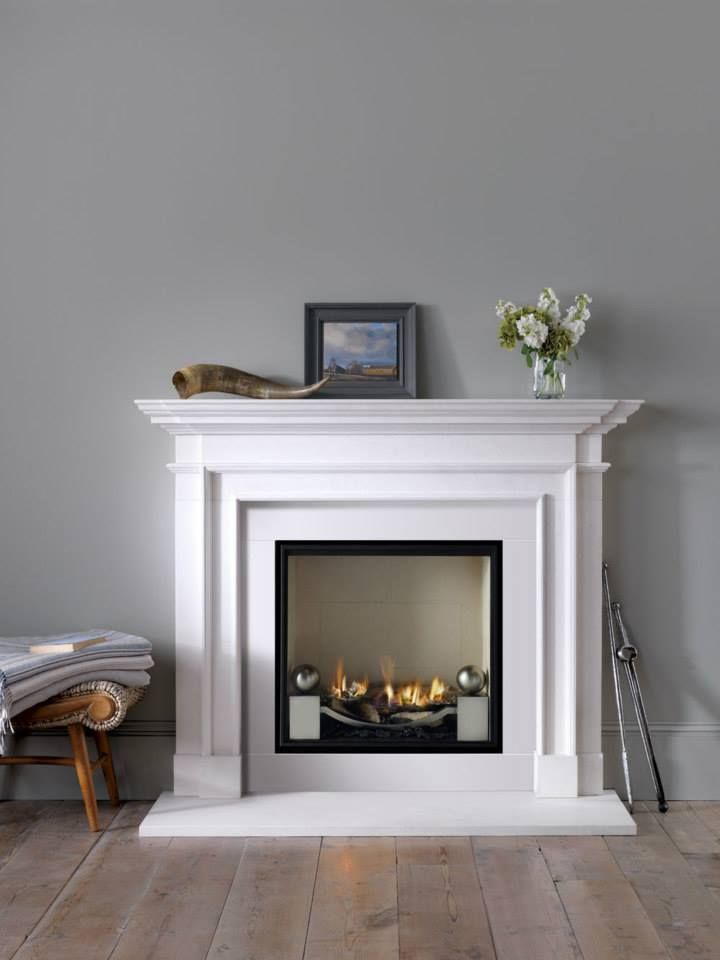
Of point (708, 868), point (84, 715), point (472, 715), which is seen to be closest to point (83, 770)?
point (84, 715)

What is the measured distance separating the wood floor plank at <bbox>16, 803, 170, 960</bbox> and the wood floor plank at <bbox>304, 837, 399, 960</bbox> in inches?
18.2

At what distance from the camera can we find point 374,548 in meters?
3.35

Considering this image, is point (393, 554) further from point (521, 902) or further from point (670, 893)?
point (670, 893)

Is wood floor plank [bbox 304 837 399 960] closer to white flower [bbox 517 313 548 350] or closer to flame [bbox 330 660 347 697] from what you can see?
flame [bbox 330 660 347 697]

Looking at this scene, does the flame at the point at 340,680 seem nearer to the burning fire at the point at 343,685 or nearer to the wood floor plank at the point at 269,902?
the burning fire at the point at 343,685

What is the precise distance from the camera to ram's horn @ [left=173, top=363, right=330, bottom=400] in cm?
328

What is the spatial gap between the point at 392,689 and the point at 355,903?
3.30ft

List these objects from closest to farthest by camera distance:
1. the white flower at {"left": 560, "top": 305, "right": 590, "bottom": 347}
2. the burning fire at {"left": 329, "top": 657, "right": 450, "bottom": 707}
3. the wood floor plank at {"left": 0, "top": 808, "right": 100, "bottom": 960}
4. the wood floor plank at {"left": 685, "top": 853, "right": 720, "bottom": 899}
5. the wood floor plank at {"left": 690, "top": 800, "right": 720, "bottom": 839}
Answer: the wood floor plank at {"left": 0, "top": 808, "right": 100, "bottom": 960}, the wood floor plank at {"left": 685, "top": 853, "right": 720, "bottom": 899}, the wood floor plank at {"left": 690, "top": 800, "right": 720, "bottom": 839}, the white flower at {"left": 560, "top": 305, "right": 590, "bottom": 347}, the burning fire at {"left": 329, "top": 657, "right": 450, "bottom": 707}

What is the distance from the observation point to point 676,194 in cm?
342

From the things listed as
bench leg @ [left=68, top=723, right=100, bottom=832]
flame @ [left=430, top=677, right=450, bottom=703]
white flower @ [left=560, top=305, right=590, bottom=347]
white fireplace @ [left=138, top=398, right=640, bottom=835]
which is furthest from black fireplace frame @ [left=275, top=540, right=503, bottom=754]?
white flower @ [left=560, top=305, right=590, bottom=347]

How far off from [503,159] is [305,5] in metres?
0.84

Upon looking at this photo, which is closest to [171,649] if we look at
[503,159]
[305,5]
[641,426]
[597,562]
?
[597,562]

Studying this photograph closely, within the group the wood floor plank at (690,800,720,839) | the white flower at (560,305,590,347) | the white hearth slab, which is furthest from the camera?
the white flower at (560,305,590,347)

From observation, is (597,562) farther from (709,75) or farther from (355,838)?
(709,75)
